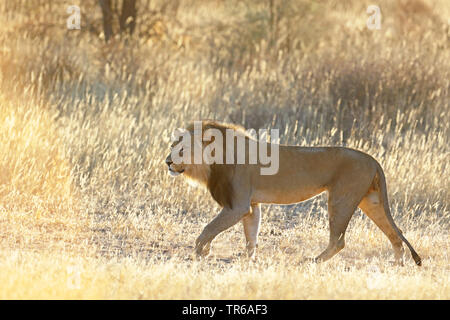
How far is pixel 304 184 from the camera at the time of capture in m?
7.15

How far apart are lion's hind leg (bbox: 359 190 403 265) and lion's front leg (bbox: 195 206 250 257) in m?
1.02

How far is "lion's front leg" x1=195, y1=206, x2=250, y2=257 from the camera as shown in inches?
272

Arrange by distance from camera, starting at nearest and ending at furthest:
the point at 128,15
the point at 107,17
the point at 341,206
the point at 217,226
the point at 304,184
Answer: the point at 217,226, the point at 341,206, the point at 304,184, the point at 107,17, the point at 128,15

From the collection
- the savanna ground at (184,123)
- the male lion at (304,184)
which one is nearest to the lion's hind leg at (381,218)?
the male lion at (304,184)

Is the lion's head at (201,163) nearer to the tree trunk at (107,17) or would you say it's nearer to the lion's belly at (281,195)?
the lion's belly at (281,195)

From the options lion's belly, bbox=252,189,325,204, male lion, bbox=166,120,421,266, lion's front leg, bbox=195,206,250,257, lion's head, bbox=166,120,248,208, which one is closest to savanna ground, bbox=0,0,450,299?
lion's front leg, bbox=195,206,250,257

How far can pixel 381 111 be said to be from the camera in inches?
466

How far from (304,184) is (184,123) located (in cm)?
Answer: 422

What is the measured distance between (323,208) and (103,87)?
174 inches

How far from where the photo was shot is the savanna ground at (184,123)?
5.96m

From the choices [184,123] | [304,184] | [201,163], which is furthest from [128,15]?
[304,184]

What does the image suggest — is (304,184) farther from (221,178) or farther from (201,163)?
(201,163)

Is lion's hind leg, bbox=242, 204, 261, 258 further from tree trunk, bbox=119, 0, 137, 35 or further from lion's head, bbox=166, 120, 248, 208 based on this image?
tree trunk, bbox=119, 0, 137, 35

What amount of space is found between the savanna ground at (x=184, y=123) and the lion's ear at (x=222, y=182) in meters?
0.49
